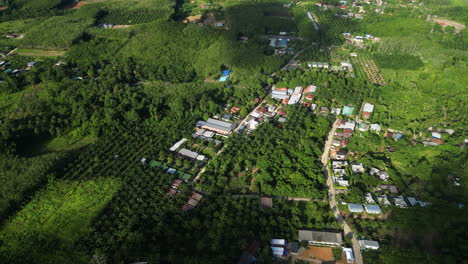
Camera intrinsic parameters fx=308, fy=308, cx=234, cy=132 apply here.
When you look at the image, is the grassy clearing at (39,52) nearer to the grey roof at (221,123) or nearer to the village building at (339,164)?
the grey roof at (221,123)

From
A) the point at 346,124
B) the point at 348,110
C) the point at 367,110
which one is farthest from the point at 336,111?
the point at 367,110

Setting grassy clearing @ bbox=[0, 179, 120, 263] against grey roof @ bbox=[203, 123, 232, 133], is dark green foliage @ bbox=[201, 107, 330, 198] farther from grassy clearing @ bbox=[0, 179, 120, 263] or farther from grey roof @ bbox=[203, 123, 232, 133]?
grassy clearing @ bbox=[0, 179, 120, 263]

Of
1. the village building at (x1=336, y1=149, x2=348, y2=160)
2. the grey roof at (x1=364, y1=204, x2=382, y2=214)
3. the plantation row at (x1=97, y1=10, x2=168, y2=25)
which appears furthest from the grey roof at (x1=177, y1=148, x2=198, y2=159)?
the plantation row at (x1=97, y1=10, x2=168, y2=25)

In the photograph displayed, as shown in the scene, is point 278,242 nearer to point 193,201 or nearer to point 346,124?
point 193,201

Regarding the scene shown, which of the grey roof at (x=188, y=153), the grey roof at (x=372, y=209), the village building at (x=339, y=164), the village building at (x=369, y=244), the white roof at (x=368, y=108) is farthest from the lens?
Answer: the white roof at (x=368, y=108)

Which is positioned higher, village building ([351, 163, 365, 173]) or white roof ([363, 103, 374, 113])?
white roof ([363, 103, 374, 113])

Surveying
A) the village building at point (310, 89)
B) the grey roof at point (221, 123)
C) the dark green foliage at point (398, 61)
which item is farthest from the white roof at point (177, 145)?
the dark green foliage at point (398, 61)
